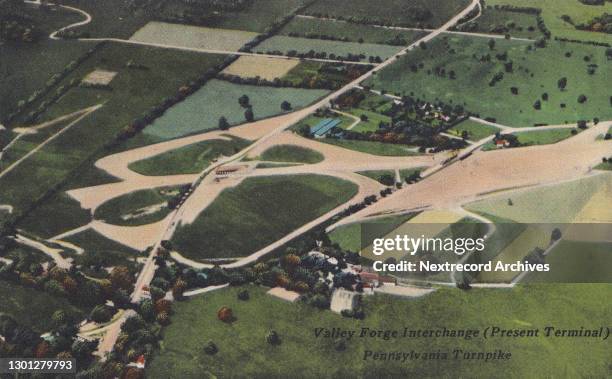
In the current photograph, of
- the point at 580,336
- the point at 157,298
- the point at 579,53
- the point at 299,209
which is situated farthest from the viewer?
the point at 579,53

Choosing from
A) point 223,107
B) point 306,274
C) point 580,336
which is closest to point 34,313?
point 306,274

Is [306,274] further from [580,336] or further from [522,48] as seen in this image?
[522,48]

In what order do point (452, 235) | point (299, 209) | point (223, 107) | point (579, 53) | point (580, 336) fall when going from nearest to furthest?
point (580, 336), point (452, 235), point (299, 209), point (223, 107), point (579, 53)

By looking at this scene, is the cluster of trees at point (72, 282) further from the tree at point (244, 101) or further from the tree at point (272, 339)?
the tree at point (244, 101)

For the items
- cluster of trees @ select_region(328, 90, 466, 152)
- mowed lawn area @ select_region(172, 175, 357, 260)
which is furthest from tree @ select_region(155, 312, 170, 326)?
cluster of trees @ select_region(328, 90, 466, 152)

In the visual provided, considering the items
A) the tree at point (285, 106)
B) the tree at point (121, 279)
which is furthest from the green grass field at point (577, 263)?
the tree at point (285, 106)

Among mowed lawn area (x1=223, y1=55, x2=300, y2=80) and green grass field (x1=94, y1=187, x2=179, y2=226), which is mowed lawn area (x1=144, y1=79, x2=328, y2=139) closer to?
mowed lawn area (x1=223, y1=55, x2=300, y2=80)
